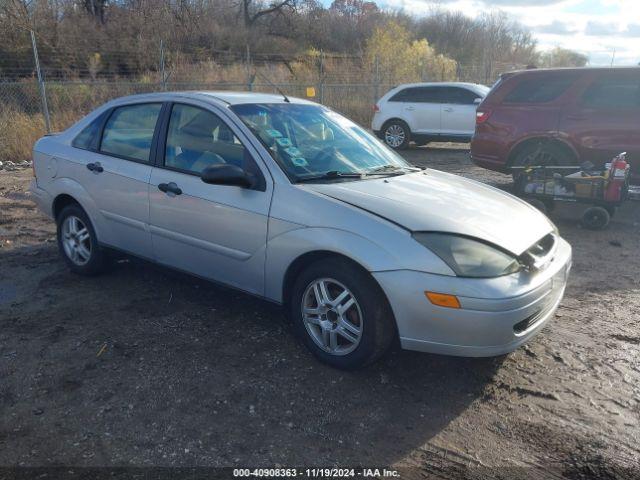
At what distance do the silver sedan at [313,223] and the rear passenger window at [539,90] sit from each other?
14.7 feet

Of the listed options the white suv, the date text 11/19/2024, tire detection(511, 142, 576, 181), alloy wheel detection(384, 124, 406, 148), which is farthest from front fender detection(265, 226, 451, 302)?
alloy wheel detection(384, 124, 406, 148)

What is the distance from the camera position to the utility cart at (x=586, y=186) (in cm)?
704

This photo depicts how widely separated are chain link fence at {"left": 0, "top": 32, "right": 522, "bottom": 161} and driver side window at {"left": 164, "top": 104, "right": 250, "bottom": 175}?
929cm

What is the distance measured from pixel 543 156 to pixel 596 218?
146cm

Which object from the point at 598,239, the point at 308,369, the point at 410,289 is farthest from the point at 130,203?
the point at 598,239

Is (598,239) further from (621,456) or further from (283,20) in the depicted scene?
(283,20)

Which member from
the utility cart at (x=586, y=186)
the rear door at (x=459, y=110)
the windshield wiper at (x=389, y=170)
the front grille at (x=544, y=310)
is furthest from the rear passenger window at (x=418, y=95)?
the front grille at (x=544, y=310)

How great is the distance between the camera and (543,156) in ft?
27.1

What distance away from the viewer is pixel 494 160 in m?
8.67

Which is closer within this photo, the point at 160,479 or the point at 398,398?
the point at 160,479

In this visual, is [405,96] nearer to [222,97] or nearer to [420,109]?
[420,109]

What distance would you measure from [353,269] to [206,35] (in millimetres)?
32456

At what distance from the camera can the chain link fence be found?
12.9 m

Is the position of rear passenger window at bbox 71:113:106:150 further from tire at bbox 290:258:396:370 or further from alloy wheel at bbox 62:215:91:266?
tire at bbox 290:258:396:370
